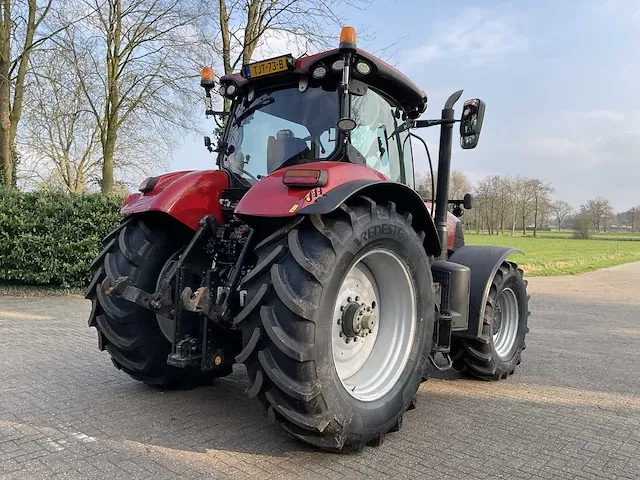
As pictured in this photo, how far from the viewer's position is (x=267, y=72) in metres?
3.76

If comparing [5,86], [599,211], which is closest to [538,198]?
[599,211]

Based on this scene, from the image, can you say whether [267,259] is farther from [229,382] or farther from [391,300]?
[229,382]

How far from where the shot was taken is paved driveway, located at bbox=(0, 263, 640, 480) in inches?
115

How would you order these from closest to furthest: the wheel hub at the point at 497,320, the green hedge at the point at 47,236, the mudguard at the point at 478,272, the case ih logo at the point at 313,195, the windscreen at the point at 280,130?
the case ih logo at the point at 313,195 → the windscreen at the point at 280,130 → the mudguard at the point at 478,272 → the wheel hub at the point at 497,320 → the green hedge at the point at 47,236

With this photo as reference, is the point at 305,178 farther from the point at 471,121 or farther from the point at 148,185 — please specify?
the point at 471,121

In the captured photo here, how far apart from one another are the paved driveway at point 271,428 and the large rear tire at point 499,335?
0.15 m

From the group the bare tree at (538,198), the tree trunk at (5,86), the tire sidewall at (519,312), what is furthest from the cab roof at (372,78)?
the bare tree at (538,198)

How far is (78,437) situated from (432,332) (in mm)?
2361

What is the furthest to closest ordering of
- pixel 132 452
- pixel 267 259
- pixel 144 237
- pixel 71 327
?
pixel 71 327
pixel 144 237
pixel 132 452
pixel 267 259

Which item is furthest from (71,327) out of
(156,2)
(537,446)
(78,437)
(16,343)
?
(156,2)

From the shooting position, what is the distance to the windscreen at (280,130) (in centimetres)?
362

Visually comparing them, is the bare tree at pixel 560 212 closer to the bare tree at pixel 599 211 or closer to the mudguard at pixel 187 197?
the bare tree at pixel 599 211

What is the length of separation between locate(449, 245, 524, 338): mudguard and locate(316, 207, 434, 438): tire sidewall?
1102mm

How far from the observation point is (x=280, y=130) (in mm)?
3848
